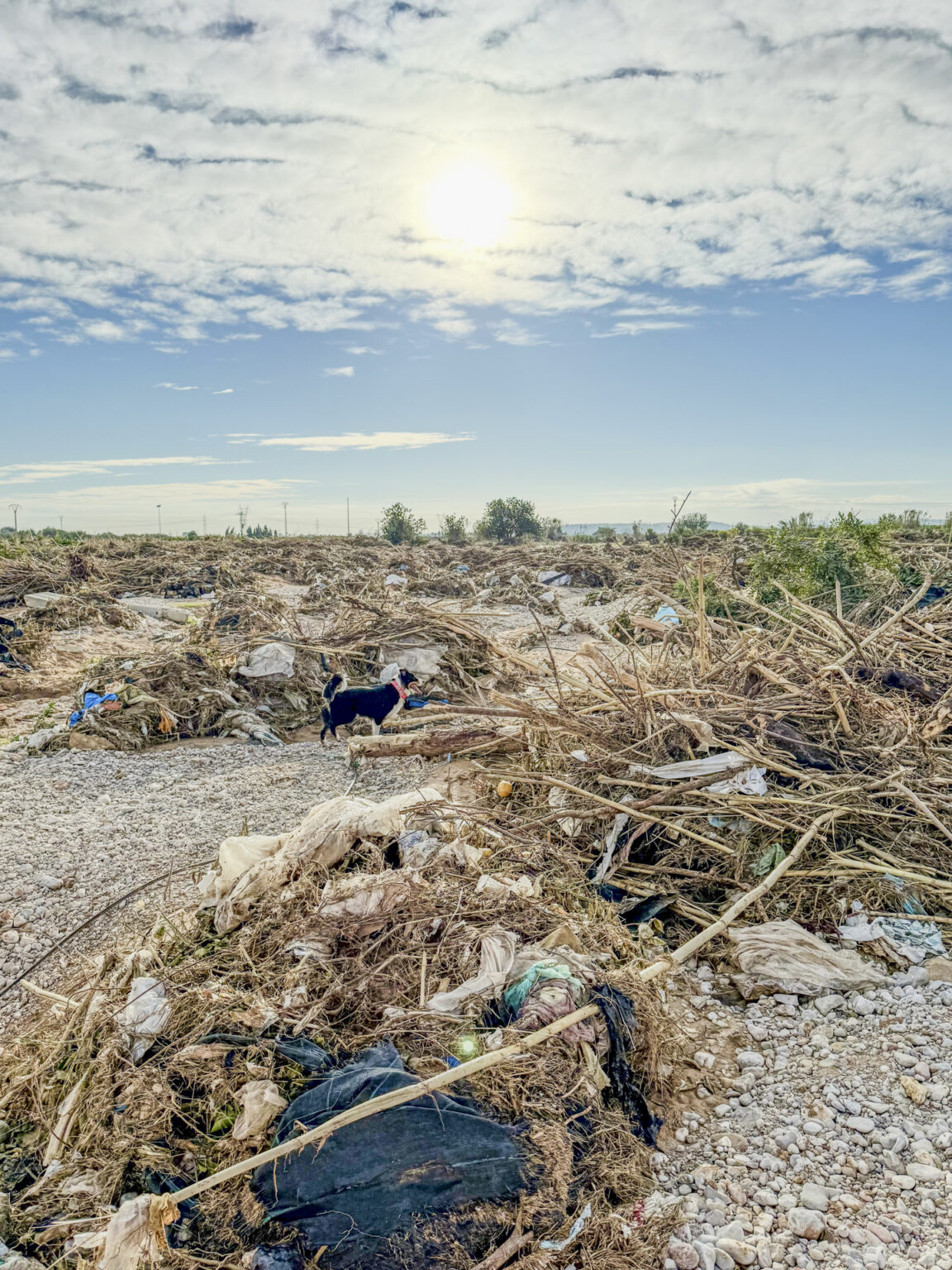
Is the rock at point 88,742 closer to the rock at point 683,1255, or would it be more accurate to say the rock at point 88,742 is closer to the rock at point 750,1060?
→ the rock at point 750,1060

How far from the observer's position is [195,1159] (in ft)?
6.33

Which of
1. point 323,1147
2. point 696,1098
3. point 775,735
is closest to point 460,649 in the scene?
point 775,735

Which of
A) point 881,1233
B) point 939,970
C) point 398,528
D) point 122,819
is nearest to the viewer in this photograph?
point 881,1233

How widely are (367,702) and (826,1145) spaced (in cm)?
473

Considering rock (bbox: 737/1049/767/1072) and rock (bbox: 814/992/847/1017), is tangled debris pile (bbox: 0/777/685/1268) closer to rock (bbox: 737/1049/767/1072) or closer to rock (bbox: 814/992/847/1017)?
rock (bbox: 737/1049/767/1072)

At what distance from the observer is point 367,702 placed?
641 centimetres

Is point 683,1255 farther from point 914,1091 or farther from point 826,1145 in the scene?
point 914,1091

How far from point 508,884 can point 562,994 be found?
31.2 inches

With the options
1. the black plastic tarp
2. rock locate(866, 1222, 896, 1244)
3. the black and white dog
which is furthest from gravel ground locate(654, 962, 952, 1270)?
the black and white dog

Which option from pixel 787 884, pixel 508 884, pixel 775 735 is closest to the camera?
→ pixel 508 884

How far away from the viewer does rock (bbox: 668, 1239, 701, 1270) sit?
6.06 feet

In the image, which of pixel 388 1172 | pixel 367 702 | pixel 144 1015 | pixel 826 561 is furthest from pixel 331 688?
pixel 826 561

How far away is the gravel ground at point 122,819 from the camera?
369 cm

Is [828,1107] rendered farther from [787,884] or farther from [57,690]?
[57,690]
